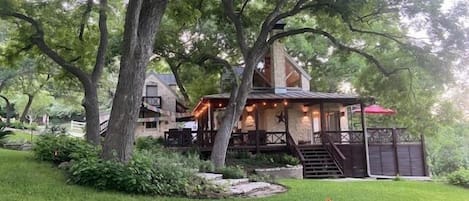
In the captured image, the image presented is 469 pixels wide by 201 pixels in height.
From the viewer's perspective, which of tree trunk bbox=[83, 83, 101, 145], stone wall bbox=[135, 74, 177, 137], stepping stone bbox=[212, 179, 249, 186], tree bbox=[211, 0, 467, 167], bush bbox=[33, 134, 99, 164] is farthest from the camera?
stone wall bbox=[135, 74, 177, 137]

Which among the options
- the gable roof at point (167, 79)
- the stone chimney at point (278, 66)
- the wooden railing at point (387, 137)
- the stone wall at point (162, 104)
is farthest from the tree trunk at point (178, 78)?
the wooden railing at point (387, 137)

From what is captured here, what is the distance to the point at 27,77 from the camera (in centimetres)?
2536

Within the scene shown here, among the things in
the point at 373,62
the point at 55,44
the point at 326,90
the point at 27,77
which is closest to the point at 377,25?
the point at 373,62

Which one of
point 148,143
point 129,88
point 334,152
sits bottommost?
point 334,152

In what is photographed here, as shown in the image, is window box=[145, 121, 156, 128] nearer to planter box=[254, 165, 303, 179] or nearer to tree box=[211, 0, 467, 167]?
tree box=[211, 0, 467, 167]

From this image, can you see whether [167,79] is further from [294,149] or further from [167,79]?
[294,149]

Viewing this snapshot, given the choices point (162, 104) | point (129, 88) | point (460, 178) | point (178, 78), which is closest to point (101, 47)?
point (129, 88)

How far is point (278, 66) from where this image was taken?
20.2 metres

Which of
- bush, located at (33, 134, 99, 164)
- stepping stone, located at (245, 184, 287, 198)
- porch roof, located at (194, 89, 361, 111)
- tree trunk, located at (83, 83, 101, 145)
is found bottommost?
stepping stone, located at (245, 184, 287, 198)

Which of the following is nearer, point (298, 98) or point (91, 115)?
point (91, 115)

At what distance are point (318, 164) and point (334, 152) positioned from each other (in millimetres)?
1061

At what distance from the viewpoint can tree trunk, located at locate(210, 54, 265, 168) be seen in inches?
507

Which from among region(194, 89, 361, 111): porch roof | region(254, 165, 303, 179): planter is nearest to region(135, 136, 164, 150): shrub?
region(194, 89, 361, 111): porch roof

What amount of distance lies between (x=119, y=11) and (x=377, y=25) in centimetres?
921
